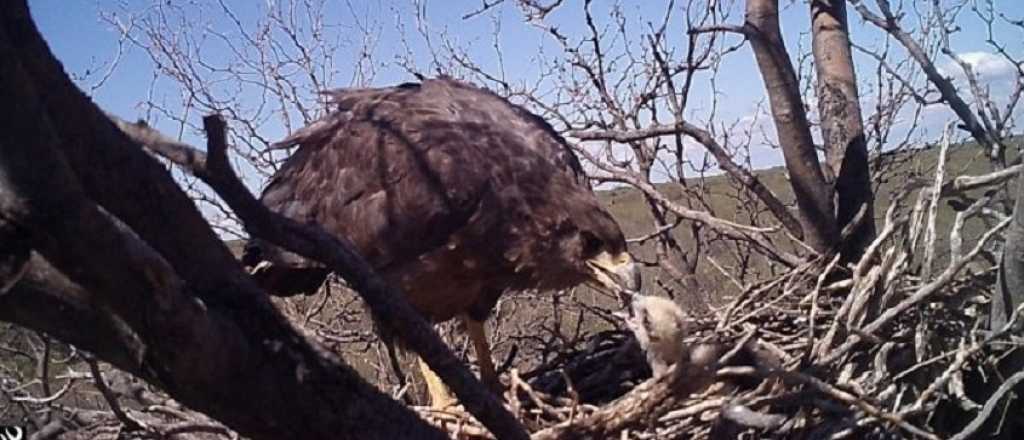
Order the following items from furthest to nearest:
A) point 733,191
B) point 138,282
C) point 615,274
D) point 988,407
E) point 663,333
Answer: point 733,191 → point 615,274 → point 988,407 → point 663,333 → point 138,282

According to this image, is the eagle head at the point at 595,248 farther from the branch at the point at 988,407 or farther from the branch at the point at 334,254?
the branch at the point at 334,254

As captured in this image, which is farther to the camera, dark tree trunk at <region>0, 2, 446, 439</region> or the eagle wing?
the eagle wing

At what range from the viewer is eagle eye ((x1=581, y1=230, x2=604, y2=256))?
149 inches

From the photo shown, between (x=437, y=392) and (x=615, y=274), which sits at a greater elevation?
(x=615, y=274)

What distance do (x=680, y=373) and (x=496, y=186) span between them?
208cm

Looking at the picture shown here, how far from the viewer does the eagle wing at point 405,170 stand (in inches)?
154

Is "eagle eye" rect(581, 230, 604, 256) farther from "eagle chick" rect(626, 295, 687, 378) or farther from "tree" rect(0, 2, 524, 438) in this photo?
"tree" rect(0, 2, 524, 438)

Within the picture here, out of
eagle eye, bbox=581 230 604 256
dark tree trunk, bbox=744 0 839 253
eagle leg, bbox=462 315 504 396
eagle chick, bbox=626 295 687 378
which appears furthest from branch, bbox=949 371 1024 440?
eagle leg, bbox=462 315 504 396

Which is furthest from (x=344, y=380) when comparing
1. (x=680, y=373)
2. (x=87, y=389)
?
(x=87, y=389)

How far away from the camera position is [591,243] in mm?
3801

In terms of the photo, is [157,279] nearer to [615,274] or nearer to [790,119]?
[615,274]

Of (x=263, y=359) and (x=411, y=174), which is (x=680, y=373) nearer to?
(x=263, y=359)

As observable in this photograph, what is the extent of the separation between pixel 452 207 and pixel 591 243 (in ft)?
1.86

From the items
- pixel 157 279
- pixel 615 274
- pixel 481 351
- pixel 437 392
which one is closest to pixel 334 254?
pixel 157 279
